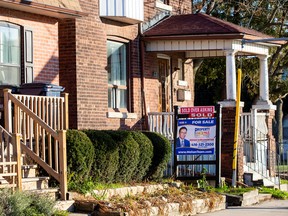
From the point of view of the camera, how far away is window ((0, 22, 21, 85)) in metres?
18.3

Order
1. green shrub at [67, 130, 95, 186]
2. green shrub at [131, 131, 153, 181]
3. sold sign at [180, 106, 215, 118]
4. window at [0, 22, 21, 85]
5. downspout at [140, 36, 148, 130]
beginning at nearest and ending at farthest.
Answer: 1. green shrub at [67, 130, 95, 186]
2. window at [0, 22, 21, 85]
3. green shrub at [131, 131, 153, 181]
4. sold sign at [180, 106, 215, 118]
5. downspout at [140, 36, 148, 130]

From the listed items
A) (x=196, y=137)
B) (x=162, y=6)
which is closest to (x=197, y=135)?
(x=196, y=137)

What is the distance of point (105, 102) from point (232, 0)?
1312cm

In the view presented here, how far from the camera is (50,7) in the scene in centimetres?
1844

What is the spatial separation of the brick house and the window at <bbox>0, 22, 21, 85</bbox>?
0.07ft

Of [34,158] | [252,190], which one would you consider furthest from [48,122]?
[252,190]

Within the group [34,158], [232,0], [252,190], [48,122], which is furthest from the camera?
[232,0]

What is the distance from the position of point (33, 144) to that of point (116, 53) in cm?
638

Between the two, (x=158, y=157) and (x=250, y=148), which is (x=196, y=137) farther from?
(x=250, y=148)

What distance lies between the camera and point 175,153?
20625 millimetres

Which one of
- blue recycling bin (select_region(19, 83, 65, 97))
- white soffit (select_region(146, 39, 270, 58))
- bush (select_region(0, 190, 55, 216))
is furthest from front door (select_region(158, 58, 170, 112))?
bush (select_region(0, 190, 55, 216))

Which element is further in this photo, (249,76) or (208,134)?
(249,76)

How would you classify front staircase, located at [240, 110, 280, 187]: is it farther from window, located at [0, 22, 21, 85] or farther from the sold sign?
window, located at [0, 22, 21, 85]

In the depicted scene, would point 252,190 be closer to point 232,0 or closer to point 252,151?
point 252,151
